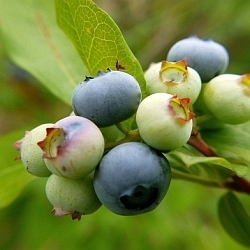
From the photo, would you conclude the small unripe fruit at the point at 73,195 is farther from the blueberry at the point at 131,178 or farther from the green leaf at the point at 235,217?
the green leaf at the point at 235,217

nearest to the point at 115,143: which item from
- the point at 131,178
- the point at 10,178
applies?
the point at 131,178

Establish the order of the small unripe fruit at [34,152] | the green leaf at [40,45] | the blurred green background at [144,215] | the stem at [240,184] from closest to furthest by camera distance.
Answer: the small unripe fruit at [34,152], the stem at [240,184], the green leaf at [40,45], the blurred green background at [144,215]

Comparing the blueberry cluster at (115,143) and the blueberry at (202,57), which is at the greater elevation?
the blueberry cluster at (115,143)

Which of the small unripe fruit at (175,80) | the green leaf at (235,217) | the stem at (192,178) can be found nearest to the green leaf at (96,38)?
the small unripe fruit at (175,80)

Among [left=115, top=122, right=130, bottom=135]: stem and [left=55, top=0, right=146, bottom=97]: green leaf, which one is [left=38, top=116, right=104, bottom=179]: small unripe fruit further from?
[left=55, top=0, right=146, bottom=97]: green leaf

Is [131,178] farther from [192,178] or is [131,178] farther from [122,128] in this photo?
[192,178]

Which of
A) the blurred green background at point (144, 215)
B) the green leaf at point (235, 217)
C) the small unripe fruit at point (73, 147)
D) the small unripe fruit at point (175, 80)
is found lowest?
the blurred green background at point (144, 215)
